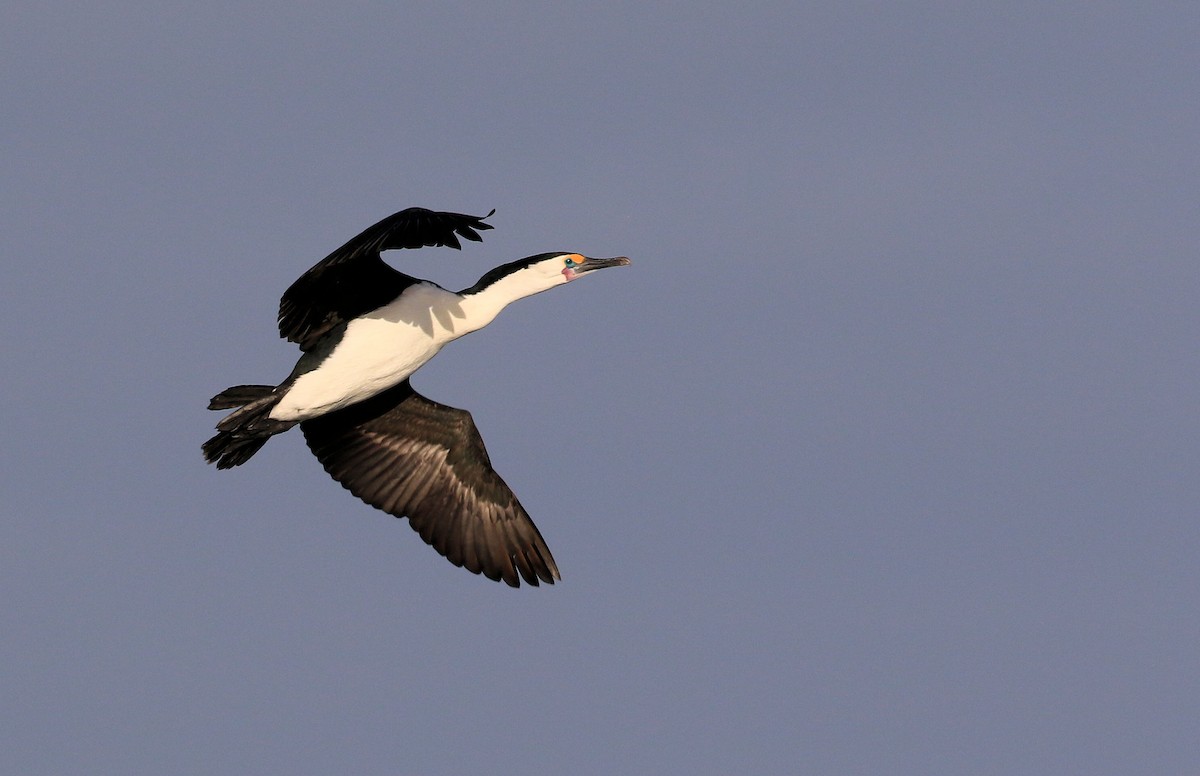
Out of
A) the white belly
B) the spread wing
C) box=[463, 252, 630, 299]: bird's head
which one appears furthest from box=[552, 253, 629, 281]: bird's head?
the spread wing

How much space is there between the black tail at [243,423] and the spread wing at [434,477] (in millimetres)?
1665

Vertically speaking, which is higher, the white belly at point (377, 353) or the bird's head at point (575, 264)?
the bird's head at point (575, 264)

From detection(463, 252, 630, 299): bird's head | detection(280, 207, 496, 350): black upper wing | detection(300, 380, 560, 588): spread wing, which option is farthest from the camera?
detection(300, 380, 560, 588): spread wing

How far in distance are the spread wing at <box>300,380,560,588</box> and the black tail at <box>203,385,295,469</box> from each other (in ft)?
5.46

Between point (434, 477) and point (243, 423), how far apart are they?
8.27 ft

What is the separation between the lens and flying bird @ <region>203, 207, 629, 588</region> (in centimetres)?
1828

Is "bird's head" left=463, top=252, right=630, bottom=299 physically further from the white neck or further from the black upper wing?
the black upper wing

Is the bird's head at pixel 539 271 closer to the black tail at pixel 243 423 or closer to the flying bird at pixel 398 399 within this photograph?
the flying bird at pixel 398 399

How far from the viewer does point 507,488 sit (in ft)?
65.5

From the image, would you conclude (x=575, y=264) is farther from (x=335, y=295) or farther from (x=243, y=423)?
(x=243, y=423)

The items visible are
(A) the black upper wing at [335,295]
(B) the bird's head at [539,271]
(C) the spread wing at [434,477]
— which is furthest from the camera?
(C) the spread wing at [434,477]

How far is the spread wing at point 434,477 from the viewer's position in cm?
1970

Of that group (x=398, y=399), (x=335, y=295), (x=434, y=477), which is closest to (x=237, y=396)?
(x=335, y=295)

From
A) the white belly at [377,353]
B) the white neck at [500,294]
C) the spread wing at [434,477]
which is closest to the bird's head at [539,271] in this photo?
the white neck at [500,294]
